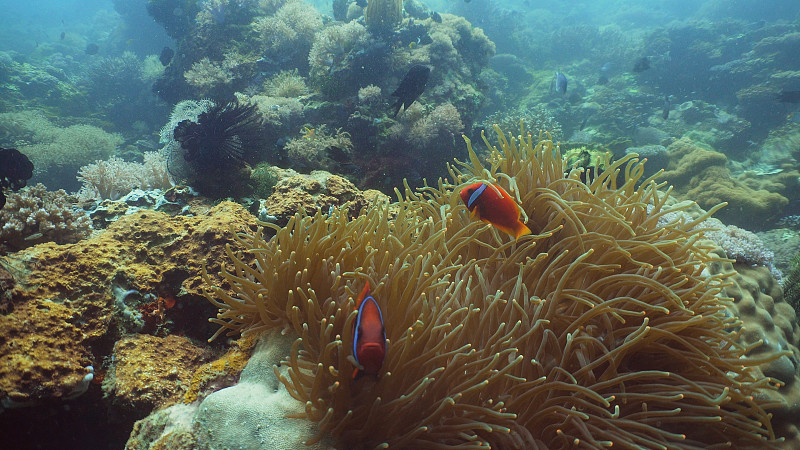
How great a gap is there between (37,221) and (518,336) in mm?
3853

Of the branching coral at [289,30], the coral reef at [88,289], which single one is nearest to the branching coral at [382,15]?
the branching coral at [289,30]

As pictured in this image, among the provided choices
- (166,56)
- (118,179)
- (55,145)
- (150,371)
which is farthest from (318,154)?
(55,145)

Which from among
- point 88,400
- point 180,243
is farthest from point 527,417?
point 180,243

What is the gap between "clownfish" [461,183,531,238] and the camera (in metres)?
1.88

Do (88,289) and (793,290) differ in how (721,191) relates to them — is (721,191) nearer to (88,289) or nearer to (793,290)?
(793,290)

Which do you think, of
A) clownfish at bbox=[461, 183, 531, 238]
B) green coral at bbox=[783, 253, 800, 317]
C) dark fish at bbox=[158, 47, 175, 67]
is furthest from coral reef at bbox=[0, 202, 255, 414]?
dark fish at bbox=[158, 47, 175, 67]

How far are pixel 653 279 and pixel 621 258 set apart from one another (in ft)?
0.72

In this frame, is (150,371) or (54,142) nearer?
(150,371)

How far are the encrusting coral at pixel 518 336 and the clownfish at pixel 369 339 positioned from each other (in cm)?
11

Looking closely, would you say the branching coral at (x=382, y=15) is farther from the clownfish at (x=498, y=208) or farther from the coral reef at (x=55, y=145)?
the coral reef at (x=55, y=145)

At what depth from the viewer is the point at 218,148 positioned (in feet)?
12.9

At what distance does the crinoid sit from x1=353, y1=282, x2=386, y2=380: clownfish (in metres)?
3.13

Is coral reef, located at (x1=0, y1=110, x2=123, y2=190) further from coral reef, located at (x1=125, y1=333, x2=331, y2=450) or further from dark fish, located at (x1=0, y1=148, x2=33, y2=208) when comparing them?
coral reef, located at (x1=125, y1=333, x2=331, y2=450)

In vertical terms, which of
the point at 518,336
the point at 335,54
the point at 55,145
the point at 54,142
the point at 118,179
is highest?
the point at 54,142
